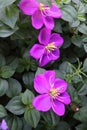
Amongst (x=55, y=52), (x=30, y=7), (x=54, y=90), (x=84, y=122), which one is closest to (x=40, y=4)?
(x=30, y=7)

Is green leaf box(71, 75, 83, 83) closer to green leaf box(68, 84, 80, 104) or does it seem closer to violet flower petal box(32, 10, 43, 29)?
green leaf box(68, 84, 80, 104)

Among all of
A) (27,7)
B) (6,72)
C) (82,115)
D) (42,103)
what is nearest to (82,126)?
(82,115)

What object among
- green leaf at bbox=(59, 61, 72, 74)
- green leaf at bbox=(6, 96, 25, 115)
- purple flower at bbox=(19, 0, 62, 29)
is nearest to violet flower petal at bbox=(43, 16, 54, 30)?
purple flower at bbox=(19, 0, 62, 29)

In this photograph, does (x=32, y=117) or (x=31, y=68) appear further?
(x=31, y=68)

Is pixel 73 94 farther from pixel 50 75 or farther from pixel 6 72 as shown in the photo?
pixel 6 72

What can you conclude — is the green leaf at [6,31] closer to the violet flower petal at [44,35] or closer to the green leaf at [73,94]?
the violet flower petal at [44,35]

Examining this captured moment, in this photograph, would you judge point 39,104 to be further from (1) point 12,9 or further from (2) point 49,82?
(1) point 12,9
